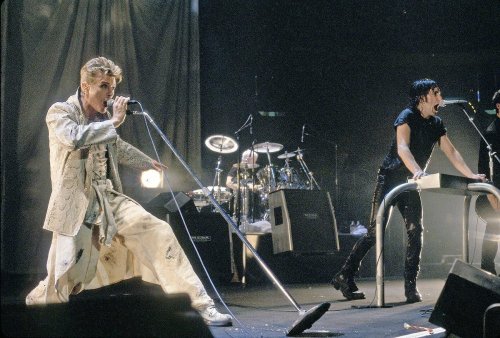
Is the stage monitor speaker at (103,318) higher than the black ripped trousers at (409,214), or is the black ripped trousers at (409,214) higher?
the stage monitor speaker at (103,318)

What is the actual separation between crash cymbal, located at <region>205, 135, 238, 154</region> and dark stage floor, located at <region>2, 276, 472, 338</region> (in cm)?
287

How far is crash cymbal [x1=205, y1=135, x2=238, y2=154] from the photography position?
32.1 ft

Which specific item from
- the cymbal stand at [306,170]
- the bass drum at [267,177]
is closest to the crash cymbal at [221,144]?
the bass drum at [267,177]

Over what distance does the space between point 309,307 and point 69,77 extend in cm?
437

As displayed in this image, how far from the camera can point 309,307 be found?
18.0 feet

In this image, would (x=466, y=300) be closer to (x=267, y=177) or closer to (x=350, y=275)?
(x=350, y=275)

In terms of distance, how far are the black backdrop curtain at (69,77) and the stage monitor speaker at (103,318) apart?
5838 mm

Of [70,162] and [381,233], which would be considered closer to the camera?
[70,162]

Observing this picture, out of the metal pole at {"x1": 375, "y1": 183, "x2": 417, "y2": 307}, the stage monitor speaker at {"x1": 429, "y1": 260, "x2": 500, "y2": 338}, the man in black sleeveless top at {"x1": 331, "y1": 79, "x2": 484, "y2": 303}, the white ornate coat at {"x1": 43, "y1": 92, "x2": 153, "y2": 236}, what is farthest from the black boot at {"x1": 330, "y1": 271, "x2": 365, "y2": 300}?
the white ornate coat at {"x1": 43, "y1": 92, "x2": 153, "y2": 236}

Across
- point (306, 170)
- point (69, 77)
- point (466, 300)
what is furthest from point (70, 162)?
point (306, 170)

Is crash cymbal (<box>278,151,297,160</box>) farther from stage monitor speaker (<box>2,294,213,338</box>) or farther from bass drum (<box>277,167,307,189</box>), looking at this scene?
stage monitor speaker (<box>2,294,213,338</box>)

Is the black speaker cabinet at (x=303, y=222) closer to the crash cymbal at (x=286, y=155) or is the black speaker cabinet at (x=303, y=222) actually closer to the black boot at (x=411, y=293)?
the black boot at (x=411, y=293)

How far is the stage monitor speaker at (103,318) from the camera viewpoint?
1409mm

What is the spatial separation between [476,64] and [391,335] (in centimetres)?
810
